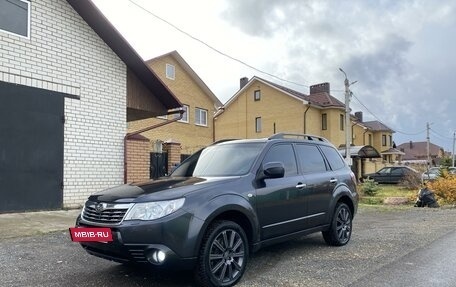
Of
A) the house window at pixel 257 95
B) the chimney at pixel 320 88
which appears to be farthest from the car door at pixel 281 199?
the chimney at pixel 320 88

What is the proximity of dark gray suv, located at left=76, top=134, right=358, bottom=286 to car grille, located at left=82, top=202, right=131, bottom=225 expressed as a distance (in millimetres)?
11

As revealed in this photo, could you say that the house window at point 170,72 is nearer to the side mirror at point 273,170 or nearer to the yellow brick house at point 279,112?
the yellow brick house at point 279,112

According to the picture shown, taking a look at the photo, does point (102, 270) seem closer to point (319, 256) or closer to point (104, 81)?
point (319, 256)

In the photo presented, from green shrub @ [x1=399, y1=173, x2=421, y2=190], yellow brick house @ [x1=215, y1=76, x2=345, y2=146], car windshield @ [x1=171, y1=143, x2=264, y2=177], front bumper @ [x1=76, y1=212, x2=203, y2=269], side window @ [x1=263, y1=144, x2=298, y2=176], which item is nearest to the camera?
front bumper @ [x1=76, y1=212, x2=203, y2=269]

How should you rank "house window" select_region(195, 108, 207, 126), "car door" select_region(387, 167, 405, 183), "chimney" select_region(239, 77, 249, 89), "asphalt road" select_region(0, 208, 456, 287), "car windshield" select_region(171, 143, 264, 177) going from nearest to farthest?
"asphalt road" select_region(0, 208, 456, 287) < "car windshield" select_region(171, 143, 264, 177) < "house window" select_region(195, 108, 207, 126) < "car door" select_region(387, 167, 405, 183) < "chimney" select_region(239, 77, 249, 89)

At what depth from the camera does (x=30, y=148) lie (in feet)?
31.7

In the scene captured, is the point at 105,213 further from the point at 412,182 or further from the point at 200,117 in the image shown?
the point at 200,117

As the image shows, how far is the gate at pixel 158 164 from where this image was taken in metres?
13.9

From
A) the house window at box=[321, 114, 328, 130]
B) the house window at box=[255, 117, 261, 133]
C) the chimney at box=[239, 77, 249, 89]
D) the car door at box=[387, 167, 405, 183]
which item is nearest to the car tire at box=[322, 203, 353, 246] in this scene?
the car door at box=[387, 167, 405, 183]

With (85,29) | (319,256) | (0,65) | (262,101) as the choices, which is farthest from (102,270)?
(262,101)

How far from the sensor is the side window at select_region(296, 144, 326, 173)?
6.41 metres

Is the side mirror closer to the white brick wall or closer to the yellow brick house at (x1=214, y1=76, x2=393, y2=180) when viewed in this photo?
the white brick wall

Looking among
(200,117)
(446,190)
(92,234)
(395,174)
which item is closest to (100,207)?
(92,234)

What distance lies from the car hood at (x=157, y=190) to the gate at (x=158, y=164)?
8781 mm
